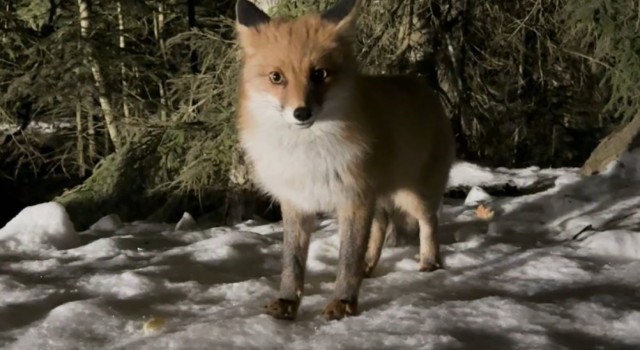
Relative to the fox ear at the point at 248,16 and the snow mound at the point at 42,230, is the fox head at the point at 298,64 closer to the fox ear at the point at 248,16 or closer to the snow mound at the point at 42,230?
the fox ear at the point at 248,16

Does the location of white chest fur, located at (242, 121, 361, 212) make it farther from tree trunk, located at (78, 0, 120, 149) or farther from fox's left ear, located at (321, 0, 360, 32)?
tree trunk, located at (78, 0, 120, 149)

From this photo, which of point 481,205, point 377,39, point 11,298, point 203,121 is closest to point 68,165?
point 203,121

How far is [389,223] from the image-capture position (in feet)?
14.8

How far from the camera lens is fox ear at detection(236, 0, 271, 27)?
3.27m

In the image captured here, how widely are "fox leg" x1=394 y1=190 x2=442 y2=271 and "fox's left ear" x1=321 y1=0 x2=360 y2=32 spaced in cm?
121

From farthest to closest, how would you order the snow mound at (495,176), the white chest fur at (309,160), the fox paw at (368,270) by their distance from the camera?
the snow mound at (495,176), the fox paw at (368,270), the white chest fur at (309,160)

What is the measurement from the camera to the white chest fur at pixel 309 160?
3.18m

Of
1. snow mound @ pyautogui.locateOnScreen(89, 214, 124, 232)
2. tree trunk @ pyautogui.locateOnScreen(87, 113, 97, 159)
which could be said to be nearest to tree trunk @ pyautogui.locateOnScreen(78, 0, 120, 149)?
tree trunk @ pyautogui.locateOnScreen(87, 113, 97, 159)

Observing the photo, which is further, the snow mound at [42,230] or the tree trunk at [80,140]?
the tree trunk at [80,140]

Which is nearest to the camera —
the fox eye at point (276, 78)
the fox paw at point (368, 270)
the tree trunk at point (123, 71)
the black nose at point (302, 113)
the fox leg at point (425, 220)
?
the black nose at point (302, 113)

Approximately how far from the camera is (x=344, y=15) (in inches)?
128

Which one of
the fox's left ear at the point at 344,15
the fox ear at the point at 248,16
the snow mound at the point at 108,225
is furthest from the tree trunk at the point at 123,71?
the fox's left ear at the point at 344,15

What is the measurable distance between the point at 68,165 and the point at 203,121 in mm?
7105

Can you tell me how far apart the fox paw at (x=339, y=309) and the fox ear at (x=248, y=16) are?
1.33m
